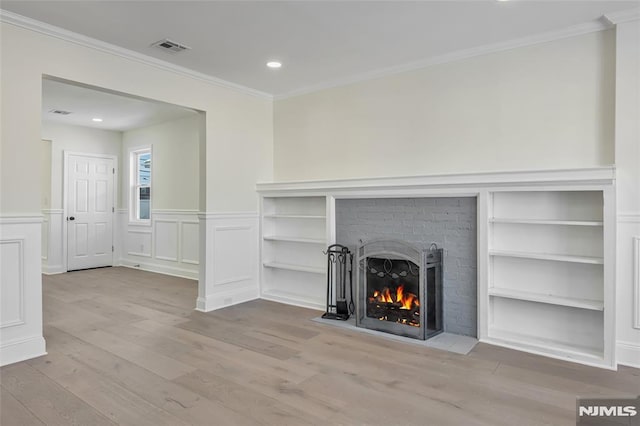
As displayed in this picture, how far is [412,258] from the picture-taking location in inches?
142

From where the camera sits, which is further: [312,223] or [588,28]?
→ [312,223]

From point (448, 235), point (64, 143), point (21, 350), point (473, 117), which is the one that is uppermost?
point (64, 143)

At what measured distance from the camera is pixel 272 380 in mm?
2715

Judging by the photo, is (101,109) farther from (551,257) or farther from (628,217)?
(628,217)

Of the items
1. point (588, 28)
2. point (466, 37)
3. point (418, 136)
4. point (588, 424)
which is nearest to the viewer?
point (588, 424)

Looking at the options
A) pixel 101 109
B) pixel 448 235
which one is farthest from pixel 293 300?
pixel 101 109

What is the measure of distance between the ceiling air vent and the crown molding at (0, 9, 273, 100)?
0.99 ft

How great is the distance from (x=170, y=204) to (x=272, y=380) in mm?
4939

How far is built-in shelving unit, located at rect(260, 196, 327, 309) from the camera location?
186 inches

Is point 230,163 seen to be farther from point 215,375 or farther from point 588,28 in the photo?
point 588,28

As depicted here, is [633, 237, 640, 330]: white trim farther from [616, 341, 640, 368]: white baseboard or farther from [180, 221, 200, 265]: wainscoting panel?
[180, 221, 200, 265]: wainscoting panel

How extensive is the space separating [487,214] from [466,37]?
152cm

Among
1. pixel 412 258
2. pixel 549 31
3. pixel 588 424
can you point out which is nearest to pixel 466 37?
pixel 549 31
